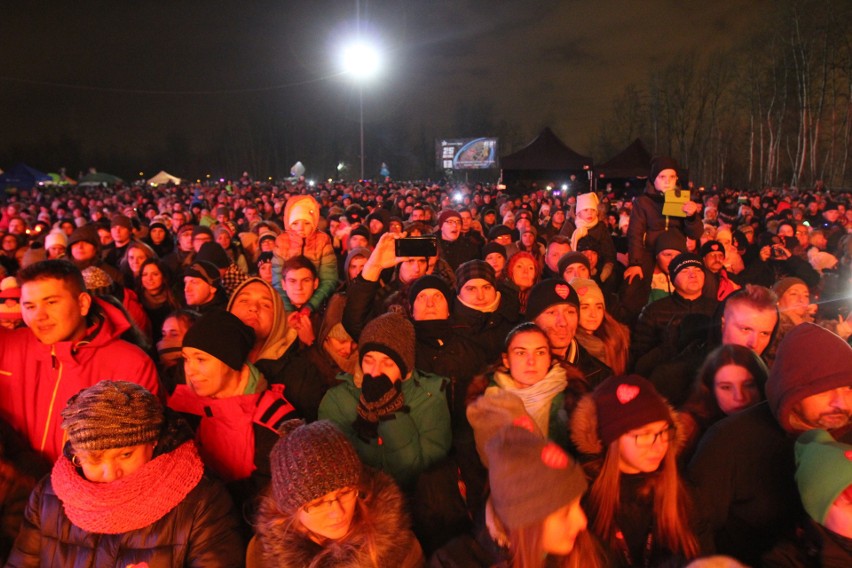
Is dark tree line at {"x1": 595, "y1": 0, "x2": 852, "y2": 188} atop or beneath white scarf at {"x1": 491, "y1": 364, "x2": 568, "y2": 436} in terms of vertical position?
atop

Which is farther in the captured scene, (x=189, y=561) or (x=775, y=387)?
(x=775, y=387)

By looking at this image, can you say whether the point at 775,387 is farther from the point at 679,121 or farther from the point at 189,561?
the point at 679,121

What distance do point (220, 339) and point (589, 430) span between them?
5.94ft

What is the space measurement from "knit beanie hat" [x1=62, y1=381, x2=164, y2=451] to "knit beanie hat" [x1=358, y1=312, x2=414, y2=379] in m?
1.14

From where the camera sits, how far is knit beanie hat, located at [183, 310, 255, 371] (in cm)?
275

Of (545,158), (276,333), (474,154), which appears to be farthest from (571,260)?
(474,154)

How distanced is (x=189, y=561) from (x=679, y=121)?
145 feet

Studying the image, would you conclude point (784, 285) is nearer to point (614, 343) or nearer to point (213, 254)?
point (614, 343)

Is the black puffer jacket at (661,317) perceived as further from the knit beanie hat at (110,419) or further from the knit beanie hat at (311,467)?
the knit beanie hat at (110,419)

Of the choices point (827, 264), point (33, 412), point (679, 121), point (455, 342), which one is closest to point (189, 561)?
point (33, 412)

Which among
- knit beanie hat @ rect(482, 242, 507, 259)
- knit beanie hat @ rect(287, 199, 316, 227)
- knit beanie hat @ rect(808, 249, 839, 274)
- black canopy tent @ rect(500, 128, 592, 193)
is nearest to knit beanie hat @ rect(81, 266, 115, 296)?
knit beanie hat @ rect(287, 199, 316, 227)

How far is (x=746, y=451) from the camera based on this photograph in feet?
7.64

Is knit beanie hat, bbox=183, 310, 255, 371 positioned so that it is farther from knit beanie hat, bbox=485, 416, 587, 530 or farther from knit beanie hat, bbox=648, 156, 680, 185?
knit beanie hat, bbox=648, 156, 680, 185

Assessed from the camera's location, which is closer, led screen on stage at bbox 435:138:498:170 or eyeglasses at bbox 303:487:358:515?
eyeglasses at bbox 303:487:358:515
